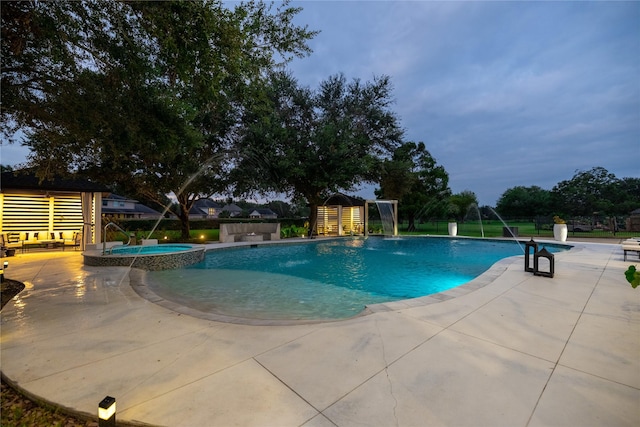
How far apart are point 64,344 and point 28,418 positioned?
4.40 ft

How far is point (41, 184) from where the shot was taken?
439 inches

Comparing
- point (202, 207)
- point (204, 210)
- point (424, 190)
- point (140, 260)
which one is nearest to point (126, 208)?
point (202, 207)

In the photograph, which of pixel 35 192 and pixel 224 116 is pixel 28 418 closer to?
pixel 35 192

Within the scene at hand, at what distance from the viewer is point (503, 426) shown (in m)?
1.68

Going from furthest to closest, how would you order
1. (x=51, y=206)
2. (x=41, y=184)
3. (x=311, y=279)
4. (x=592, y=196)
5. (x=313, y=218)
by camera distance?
(x=592, y=196) < (x=313, y=218) < (x=51, y=206) < (x=41, y=184) < (x=311, y=279)

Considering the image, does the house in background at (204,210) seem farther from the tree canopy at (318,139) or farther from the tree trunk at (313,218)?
the tree trunk at (313,218)

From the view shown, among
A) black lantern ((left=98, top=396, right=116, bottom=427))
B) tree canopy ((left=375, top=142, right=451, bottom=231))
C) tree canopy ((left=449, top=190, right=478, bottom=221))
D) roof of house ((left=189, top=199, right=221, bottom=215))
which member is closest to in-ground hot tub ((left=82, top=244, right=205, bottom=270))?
black lantern ((left=98, top=396, right=116, bottom=427))

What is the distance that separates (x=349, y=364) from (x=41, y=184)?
49.3ft

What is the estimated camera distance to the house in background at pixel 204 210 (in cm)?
5297

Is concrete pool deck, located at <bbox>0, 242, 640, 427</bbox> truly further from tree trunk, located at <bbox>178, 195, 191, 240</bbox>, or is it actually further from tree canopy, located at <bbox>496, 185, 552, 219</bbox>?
tree canopy, located at <bbox>496, 185, 552, 219</bbox>

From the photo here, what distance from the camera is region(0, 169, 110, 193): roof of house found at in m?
10.5

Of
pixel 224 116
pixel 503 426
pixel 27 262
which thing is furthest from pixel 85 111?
pixel 224 116

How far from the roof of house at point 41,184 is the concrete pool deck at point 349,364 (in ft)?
31.9

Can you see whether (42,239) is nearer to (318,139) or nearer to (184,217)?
(184,217)
